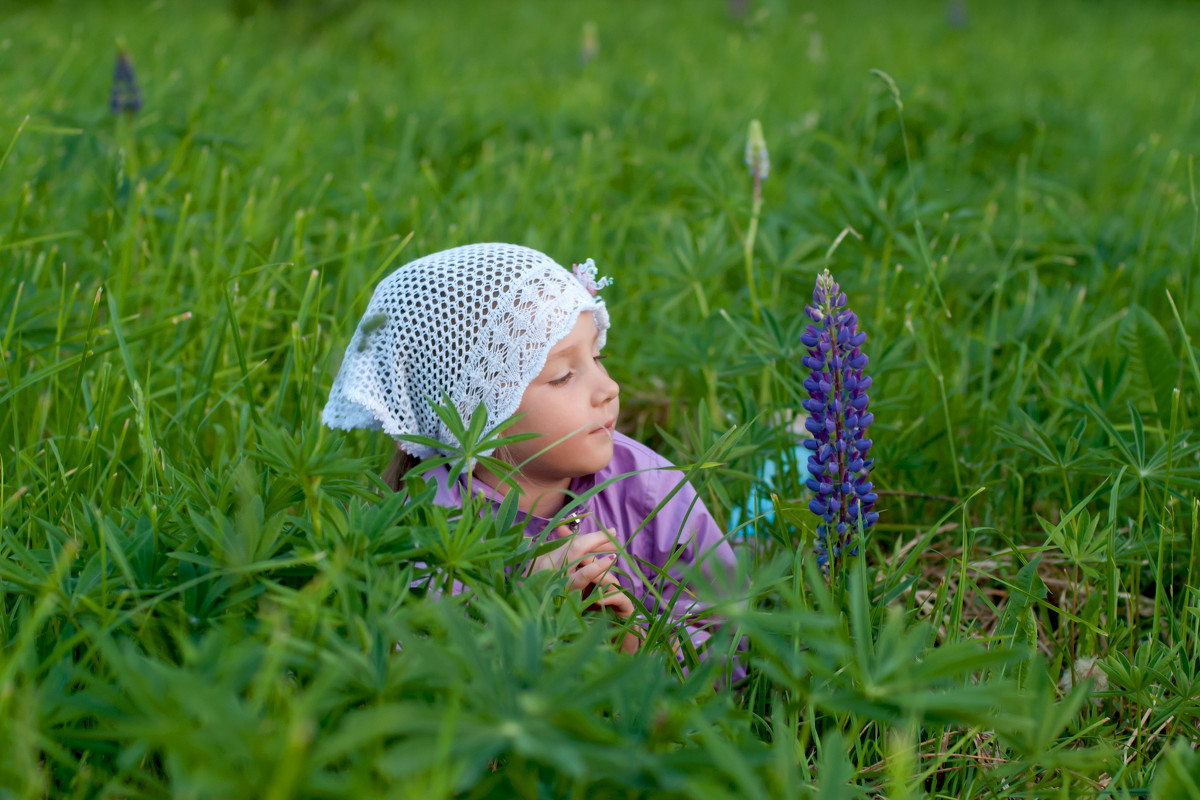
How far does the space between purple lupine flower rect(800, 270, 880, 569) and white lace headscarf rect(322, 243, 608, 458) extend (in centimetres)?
51

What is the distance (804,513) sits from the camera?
6.19 feet

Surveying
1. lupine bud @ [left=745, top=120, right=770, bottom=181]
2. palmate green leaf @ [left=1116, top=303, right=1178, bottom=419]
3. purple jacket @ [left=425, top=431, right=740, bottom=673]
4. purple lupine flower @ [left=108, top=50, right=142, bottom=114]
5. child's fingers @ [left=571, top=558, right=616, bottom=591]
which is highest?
lupine bud @ [left=745, top=120, right=770, bottom=181]

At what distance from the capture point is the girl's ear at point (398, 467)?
215 centimetres

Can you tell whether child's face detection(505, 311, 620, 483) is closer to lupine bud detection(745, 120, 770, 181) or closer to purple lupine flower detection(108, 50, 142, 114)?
lupine bud detection(745, 120, 770, 181)

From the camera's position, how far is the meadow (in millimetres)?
1100

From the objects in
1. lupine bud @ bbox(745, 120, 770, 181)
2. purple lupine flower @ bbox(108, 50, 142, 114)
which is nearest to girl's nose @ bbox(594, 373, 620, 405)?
lupine bud @ bbox(745, 120, 770, 181)

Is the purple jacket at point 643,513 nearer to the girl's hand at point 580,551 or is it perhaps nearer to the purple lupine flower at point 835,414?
the girl's hand at point 580,551

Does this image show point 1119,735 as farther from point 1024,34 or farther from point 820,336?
point 1024,34

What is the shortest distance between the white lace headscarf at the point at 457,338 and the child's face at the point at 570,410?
5 cm

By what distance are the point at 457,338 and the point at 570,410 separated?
263 millimetres

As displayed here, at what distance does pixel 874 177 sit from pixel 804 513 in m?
2.83

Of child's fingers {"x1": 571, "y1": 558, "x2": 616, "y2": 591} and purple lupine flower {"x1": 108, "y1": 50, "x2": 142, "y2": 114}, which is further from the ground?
purple lupine flower {"x1": 108, "y1": 50, "x2": 142, "y2": 114}

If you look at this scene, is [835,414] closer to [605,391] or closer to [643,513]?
[605,391]

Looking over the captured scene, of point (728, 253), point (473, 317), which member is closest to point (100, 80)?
point (728, 253)
